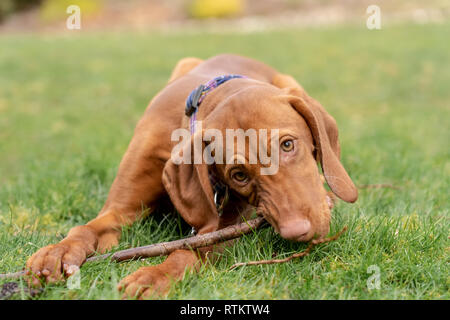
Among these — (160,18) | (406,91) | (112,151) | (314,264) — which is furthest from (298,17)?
(314,264)

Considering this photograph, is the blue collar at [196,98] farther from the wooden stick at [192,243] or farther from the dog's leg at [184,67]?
the dog's leg at [184,67]

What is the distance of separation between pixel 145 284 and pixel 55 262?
55 centimetres

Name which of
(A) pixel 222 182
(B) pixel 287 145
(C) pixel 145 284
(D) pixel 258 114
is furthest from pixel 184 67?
(C) pixel 145 284

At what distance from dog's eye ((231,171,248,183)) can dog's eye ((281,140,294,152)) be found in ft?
0.80

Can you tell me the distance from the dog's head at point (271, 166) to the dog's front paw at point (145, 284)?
1.36 ft

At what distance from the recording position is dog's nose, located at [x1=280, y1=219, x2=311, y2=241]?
2633 millimetres

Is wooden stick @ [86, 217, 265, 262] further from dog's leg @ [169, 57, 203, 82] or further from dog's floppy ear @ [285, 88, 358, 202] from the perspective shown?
dog's leg @ [169, 57, 203, 82]

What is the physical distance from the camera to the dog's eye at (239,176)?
2884 millimetres

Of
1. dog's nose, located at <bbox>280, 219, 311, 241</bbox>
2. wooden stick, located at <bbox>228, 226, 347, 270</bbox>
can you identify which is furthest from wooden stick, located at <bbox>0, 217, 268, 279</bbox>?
dog's nose, located at <bbox>280, 219, 311, 241</bbox>

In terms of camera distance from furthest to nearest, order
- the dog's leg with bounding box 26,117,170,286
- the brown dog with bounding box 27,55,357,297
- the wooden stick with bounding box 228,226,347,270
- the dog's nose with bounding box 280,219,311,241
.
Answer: the dog's leg with bounding box 26,117,170,286
the wooden stick with bounding box 228,226,347,270
the brown dog with bounding box 27,55,357,297
the dog's nose with bounding box 280,219,311,241

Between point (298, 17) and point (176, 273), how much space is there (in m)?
16.2

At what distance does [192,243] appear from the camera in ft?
10.00

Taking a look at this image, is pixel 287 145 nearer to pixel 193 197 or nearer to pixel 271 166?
pixel 271 166

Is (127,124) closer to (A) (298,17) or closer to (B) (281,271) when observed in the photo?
(B) (281,271)
